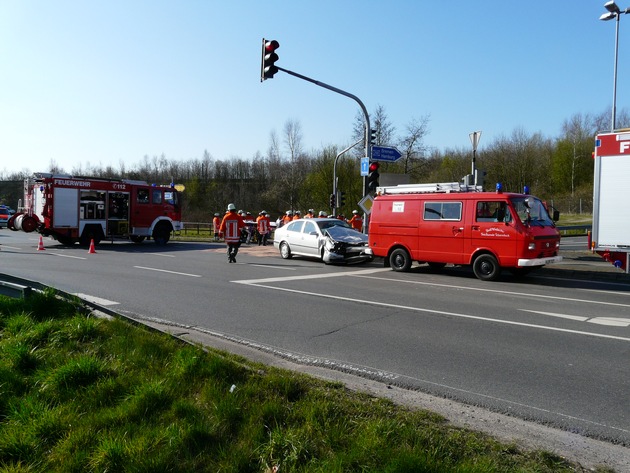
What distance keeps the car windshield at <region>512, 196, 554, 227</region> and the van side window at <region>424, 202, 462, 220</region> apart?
1.42 meters

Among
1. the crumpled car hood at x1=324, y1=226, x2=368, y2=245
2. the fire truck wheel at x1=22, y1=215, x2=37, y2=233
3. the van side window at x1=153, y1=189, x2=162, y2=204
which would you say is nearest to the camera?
the crumpled car hood at x1=324, y1=226, x2=368, y2=245

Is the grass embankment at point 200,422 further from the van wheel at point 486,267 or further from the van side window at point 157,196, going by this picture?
the van side window at point 157,196

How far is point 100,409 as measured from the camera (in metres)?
4.09

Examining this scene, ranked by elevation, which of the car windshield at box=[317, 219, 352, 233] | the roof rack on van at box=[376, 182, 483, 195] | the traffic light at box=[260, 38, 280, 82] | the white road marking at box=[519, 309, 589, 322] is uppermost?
the traffic light at box=[260, 38, 280, 82]

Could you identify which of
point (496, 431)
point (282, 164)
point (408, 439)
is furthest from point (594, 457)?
point (282, 164)

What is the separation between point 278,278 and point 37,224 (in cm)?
1456

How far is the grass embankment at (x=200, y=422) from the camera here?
331cm

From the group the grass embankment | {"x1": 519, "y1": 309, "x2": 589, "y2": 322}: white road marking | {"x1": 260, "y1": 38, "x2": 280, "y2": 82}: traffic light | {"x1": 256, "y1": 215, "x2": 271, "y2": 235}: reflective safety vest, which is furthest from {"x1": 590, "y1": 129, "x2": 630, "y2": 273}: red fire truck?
{"x1": 256, "y1": 215, "x2": 271, "y2": 235}: reflective safety vest

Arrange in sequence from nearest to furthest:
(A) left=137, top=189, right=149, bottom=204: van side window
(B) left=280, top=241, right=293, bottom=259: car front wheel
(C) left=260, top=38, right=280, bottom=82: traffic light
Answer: (C) left=260, top=38, right=280, bottom=82: traffic light
(B) left=280, top=241, right=293, bottom=259: car front wheel
(A) left=137, top=189, right=149, bottom=204: van side window

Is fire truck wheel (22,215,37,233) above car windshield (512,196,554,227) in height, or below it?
below

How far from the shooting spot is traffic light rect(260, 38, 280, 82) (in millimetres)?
15977

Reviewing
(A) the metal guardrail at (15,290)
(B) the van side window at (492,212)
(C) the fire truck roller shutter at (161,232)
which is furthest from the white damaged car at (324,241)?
(A) the metal guardrail at (15,290)

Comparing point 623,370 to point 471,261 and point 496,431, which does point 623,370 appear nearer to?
point 496,431

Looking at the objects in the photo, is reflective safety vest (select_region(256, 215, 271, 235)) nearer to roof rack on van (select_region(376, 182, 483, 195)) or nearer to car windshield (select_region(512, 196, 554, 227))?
roof rack on van (select_region(376, 182, 483, 195))
